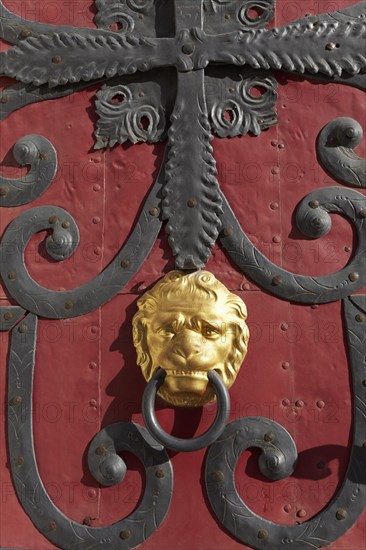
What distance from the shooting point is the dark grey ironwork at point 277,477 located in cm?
163

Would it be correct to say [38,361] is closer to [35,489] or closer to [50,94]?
[35,489]

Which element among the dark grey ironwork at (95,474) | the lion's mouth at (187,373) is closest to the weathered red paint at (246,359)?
the dark grey ironwork at (95,474)

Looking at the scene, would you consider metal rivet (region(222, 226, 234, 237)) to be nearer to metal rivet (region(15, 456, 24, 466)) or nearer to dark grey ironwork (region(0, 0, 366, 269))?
dark grey ironwork (region(0, 0, 366, 269))

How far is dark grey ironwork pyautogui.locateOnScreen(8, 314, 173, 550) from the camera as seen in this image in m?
1.67

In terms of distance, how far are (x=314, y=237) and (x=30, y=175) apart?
71 cm

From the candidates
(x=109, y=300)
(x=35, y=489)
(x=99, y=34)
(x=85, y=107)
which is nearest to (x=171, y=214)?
(x=109, y=300)

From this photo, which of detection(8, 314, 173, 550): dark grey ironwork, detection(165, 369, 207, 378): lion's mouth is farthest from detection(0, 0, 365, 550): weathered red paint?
detection(165, 369, 207, 378): lion's mouth

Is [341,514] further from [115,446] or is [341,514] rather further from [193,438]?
[115,446]

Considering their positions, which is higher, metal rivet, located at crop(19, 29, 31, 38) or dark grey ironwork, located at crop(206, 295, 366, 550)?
metal rivet, located at crop(19, 29, 31, 38)

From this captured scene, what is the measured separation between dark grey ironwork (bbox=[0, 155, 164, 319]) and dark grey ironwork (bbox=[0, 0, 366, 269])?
2.6 inches

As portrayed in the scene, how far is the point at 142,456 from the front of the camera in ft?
5.56

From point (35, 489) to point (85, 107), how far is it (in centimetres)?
92

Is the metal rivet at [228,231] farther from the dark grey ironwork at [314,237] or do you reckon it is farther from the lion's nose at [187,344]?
the lion's nose at [187,344]

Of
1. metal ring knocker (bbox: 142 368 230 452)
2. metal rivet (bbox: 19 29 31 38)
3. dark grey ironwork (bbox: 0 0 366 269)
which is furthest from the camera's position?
metal rivet (bbox: 19 29 31 38)
